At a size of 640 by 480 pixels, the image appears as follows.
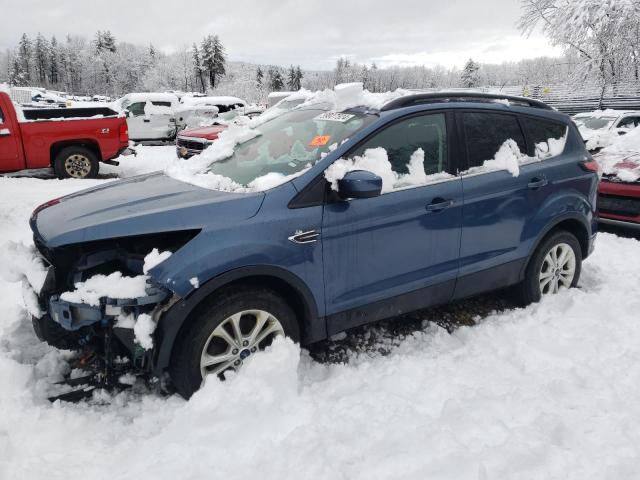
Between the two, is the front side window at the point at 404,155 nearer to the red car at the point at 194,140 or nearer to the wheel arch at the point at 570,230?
the wheel arch at the point at 570,230

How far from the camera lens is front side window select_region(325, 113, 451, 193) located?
319 centimetres

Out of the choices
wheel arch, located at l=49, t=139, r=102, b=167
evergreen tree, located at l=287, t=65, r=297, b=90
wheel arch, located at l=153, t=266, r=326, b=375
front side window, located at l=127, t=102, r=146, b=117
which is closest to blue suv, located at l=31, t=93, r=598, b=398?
wheel arch, located at l=153, t=266, r=326, b=375

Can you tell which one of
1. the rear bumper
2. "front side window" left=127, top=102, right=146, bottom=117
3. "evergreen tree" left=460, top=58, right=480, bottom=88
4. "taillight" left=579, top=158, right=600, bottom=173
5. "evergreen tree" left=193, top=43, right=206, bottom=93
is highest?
"evergreen tree" left=193, top=43, right=206, bottom=93

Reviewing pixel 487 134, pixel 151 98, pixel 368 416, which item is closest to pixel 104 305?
pixel 368 416

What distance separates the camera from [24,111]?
9.79 m

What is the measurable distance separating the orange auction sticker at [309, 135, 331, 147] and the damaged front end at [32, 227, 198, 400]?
42.0 inches

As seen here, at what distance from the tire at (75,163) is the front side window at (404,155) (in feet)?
29.5

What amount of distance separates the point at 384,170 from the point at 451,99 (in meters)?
1.01

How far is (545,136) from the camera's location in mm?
4301

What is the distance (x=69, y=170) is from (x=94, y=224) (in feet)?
28.6

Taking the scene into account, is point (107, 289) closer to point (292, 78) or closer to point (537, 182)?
point (537, 182)

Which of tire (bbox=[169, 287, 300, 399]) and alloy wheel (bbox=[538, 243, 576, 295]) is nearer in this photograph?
tire (bbox=[169, 287, 300, 399])

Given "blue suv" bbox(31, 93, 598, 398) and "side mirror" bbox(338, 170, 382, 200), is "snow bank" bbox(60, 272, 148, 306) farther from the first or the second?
"side mirror" bbox(338, 170, 382, 200)

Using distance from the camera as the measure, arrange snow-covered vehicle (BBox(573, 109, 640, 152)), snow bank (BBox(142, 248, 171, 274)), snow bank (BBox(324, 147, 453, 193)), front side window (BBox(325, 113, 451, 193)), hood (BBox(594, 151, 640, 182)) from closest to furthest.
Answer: snow bank (BBox(142, 248, 171, 274)) → snow bank (BBox(324, 147, 453, 193)) → front side window (BBox(325, 113, 451, 193)) → hood (BBox(594, 151, 640, 182)) → snow-covered vehicle (BBox(573, 109, 640, 152))
